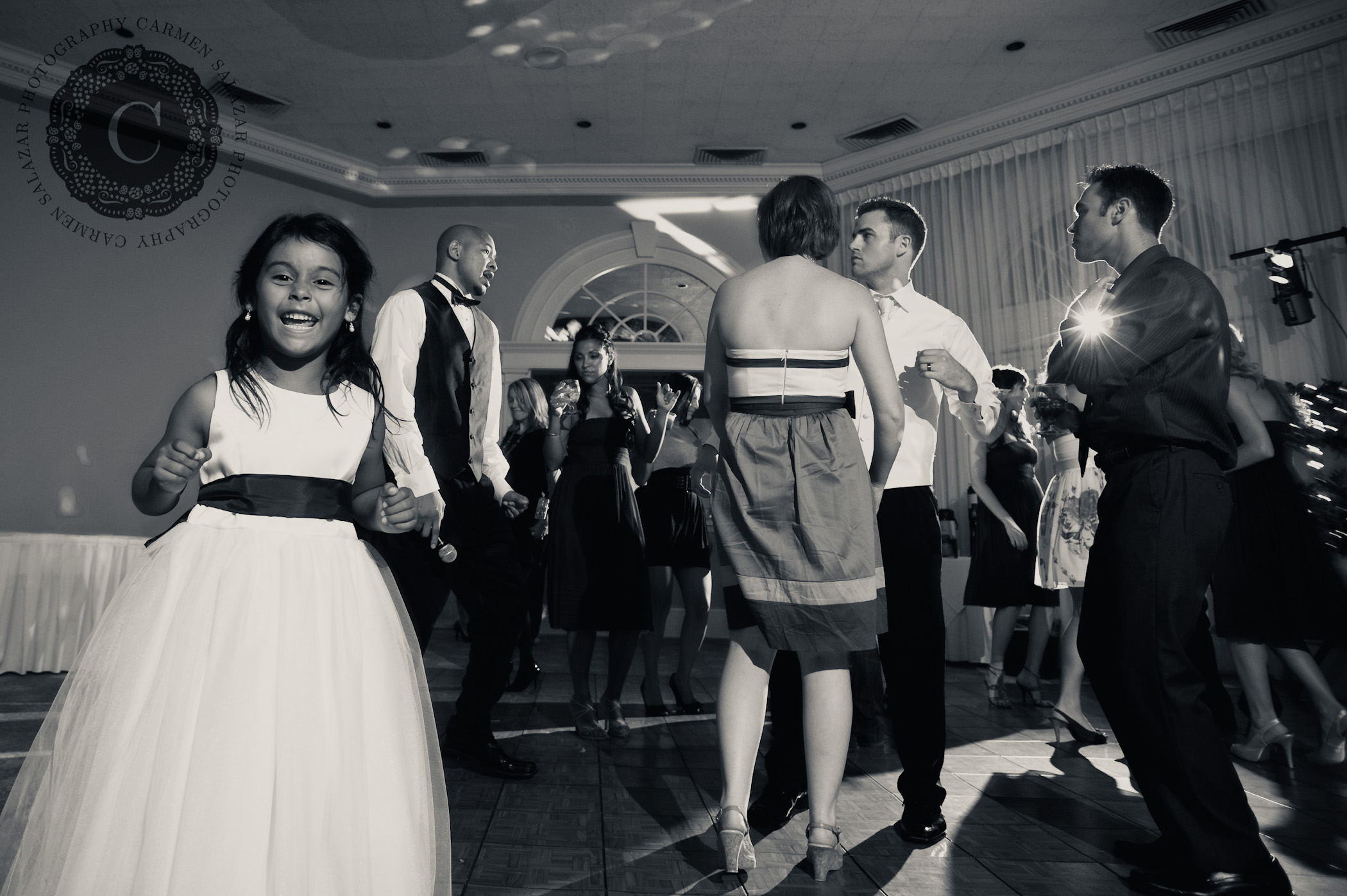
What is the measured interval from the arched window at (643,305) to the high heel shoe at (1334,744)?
538 centimetres

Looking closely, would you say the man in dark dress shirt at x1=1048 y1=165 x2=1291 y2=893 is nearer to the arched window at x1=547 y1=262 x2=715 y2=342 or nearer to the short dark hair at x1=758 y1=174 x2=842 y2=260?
the short dark hair at x1=758 y1=174 x2=842 y2=260

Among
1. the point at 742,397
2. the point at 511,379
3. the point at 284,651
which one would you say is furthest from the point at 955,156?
the point at 284,651

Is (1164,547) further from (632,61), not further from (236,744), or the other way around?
(632,61)

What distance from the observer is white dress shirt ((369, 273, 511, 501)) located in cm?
197

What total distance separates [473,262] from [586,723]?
1659 mm

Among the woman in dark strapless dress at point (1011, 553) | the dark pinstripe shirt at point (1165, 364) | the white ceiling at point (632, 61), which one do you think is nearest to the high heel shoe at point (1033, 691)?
the woman in dark strapless dress at point (1011, 553)

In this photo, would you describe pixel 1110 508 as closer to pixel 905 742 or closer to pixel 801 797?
pixel 905 742

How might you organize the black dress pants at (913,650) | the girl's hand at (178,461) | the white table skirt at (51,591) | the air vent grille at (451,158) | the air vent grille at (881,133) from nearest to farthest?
the girl's hand at (178,461)
the black dress pants at (913,650)
the white table skirt at (51,591)
the air vent grille at (881,133)
the air vent grille at (451,158)

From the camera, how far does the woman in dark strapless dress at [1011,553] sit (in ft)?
12.4

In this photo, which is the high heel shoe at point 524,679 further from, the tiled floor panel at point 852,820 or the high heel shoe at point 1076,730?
the high heel shoe at point 1076,730

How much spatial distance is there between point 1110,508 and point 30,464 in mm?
6780

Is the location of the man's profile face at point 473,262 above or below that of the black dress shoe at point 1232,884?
→ above

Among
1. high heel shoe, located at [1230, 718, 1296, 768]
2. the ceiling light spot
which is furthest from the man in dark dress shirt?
the ceiling light spot

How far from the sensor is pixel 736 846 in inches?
62.2
